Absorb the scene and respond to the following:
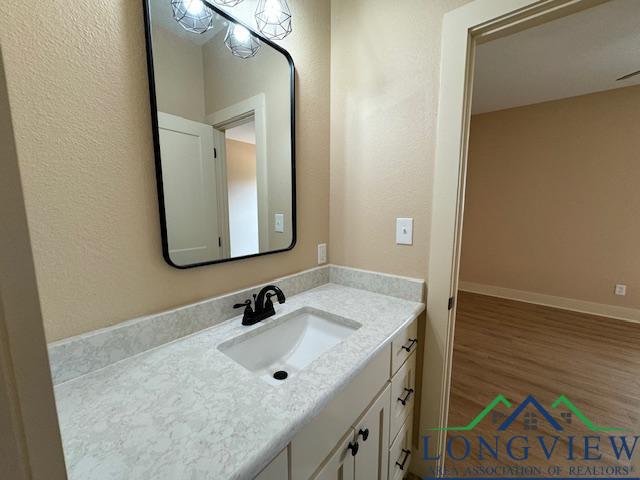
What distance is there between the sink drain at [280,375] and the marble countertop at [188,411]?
0.25 m

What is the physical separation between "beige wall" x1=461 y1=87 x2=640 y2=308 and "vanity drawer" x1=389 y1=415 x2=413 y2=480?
3205mm

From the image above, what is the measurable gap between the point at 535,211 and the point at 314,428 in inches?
156

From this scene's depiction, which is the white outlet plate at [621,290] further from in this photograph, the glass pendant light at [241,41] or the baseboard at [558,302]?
the glass pendant light at [241,41]

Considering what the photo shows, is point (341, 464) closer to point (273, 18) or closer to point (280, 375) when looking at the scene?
point (280, 375)

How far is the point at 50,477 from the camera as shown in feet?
0.92

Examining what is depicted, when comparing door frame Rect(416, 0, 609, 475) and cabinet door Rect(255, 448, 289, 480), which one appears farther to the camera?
door frame Rect(416, 0, 609, 475)

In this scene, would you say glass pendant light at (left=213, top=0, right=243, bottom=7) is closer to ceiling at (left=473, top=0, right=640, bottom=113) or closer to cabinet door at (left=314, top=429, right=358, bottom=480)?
cabinet door at (left=314, top=429, right=358, bottom=480)

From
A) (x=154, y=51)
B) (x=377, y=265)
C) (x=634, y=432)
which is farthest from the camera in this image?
(x=634, y=432)

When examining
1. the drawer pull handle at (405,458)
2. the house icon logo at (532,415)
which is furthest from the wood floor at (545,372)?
the drawer pull handle at (405,458)

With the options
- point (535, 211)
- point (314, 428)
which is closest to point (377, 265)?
point (314, 428)

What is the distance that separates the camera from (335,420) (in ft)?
2.36

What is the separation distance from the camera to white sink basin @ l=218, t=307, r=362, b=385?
0.96 metres

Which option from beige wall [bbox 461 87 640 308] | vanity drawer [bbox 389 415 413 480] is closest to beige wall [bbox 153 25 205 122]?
vanity drawer [bbox 389 415 413 480]

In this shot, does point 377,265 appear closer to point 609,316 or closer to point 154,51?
point 154,51
